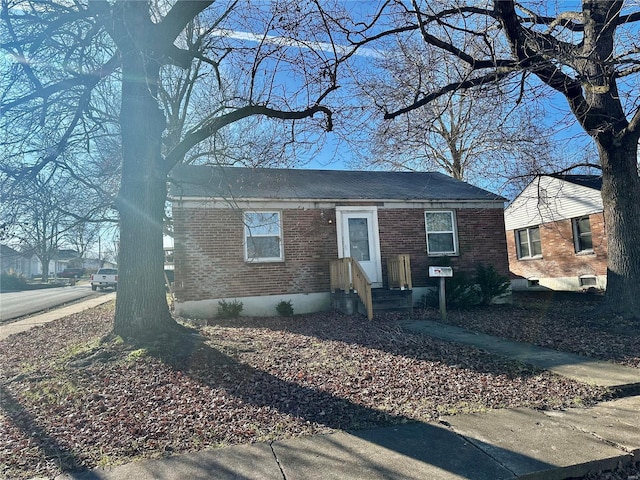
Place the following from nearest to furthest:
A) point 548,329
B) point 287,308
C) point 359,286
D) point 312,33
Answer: point 312,33 → point 548,329 → point 359,286 → point 287,308

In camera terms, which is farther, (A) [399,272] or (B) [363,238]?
(B) [363,238]

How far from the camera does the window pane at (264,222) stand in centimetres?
1155

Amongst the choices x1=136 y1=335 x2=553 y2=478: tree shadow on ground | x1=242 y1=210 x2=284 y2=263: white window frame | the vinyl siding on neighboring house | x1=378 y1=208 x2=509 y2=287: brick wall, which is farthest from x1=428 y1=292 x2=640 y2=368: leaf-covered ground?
the vinyl siding on neighboring house

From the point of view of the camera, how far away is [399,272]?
11375 millimetres

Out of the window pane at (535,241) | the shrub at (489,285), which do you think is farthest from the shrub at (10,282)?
the window pane at (535,241)

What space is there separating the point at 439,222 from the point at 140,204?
9112mm

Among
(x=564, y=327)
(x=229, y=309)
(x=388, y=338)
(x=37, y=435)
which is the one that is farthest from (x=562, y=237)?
(x=37, y=435)

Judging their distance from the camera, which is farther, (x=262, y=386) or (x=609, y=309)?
(x=609, y=309)

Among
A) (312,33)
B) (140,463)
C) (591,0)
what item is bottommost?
(140,463)

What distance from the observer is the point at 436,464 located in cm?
320

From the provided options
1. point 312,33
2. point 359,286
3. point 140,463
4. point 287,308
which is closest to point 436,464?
point 140,463

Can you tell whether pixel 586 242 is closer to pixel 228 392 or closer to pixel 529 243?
pixel 529 243

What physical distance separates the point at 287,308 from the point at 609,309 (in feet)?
23.7

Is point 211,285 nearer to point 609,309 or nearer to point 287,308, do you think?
point 287,308
